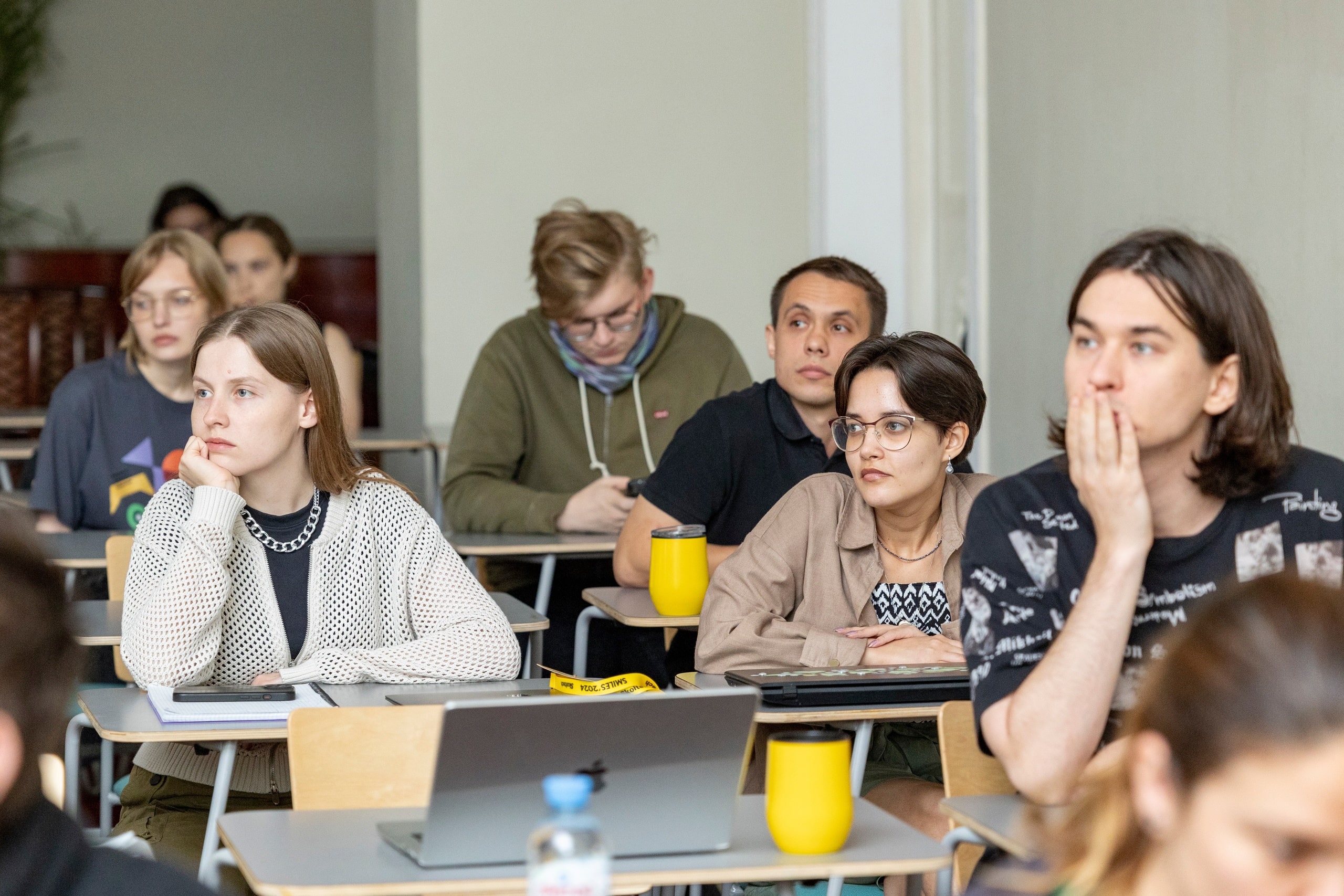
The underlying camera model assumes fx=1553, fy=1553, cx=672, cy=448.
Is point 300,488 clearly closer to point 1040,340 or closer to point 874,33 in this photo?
point 1040,340

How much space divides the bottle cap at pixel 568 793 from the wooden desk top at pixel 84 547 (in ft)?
6.42

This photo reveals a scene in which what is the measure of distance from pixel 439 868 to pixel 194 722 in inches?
28.9

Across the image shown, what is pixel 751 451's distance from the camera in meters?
3.17

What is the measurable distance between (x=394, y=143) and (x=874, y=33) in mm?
2466

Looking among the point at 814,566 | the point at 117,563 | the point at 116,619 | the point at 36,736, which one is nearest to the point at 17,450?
the point at 117,563

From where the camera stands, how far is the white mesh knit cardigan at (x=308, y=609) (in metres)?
2.29

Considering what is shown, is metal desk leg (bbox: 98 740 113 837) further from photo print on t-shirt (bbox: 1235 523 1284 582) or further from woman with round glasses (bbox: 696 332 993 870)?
photo print on t-shirt (bbox: 1235 523 1284 582)

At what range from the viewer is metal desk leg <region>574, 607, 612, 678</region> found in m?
3.31

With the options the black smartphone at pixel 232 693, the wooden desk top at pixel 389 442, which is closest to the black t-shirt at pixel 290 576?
the black smartphone at pixel 232 693

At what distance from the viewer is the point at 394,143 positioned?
625cm

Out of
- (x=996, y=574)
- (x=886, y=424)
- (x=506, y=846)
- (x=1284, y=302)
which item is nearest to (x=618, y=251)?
(x=886, y=424)

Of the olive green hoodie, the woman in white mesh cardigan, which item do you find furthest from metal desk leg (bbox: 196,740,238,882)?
the olive green hoodie

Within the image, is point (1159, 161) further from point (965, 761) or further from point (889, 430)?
point (965, 761)

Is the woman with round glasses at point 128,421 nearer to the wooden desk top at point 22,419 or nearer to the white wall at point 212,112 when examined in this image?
the wooden desk top at point 22,419
